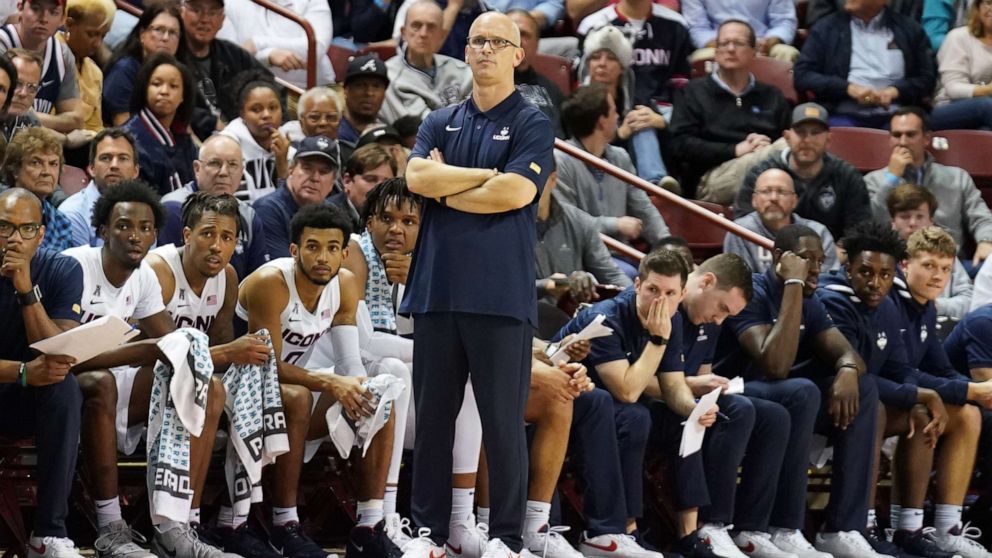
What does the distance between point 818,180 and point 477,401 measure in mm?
4416

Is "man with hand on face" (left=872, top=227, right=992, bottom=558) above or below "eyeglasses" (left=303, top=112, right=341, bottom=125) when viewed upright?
below

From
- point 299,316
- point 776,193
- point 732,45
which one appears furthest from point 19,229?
point 732,45

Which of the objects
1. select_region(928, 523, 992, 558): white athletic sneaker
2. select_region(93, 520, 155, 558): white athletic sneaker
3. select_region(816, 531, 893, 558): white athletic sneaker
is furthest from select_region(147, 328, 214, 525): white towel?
select_region(928, 523, 992, 558): white athletic sneaker

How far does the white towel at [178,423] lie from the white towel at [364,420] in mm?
573

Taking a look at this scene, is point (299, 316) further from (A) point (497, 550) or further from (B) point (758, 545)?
(B) point (758, 545)

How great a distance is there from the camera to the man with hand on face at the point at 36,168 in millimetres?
6668

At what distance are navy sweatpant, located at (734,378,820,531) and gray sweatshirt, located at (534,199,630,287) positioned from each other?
46.7 inches

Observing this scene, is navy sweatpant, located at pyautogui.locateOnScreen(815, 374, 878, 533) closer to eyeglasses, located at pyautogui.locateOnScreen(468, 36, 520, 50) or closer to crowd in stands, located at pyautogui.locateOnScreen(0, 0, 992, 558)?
crowd in stands, located at pyautogui.locateOnScreen(0, 0, 992, 558)

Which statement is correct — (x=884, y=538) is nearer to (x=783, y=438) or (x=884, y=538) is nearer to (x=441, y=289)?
(x=783, y=438)

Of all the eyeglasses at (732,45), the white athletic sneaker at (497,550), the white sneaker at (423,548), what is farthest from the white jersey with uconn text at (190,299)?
the eyeglasses at (732,45)

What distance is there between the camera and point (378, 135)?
26.4ft

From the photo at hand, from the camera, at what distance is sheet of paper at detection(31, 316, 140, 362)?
213 inches

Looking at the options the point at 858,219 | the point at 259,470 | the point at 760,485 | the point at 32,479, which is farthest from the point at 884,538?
the point at 32,479

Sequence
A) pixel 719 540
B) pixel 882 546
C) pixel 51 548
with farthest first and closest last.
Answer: pixel 882 546 → pixel 719 540 → pixel 51 548
